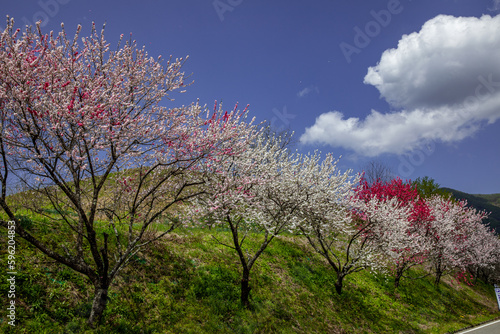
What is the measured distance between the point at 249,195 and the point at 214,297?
4452mm

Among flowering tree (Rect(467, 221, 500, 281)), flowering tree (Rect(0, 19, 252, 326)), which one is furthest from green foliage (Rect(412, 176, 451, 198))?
flowering tree (Rect(0, 19, 252, 326))

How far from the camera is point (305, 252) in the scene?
19.4 meters

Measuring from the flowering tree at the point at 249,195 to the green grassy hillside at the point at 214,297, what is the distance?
1.34 meters

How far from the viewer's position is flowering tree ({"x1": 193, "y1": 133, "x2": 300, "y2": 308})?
9.74 metres

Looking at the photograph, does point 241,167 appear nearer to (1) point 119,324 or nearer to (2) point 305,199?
(2) point 305,199

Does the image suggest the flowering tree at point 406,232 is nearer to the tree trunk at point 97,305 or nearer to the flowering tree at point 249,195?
the flowering tree at point 249,195

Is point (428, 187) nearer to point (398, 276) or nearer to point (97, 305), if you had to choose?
point (398, 276)

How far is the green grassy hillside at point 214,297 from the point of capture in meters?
7.75

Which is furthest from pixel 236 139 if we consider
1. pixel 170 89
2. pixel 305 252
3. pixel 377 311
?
pixel 377 311

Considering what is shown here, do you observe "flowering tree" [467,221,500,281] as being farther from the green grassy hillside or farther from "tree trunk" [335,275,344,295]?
"tree trunk" [335,275,344,295]

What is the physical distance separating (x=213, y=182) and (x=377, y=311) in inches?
533

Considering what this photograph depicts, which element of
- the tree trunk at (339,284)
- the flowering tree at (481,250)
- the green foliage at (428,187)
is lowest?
the tree trunk at (339,284)

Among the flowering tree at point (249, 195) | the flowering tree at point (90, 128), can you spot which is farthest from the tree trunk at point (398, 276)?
the flowering tree at point (90, 128)

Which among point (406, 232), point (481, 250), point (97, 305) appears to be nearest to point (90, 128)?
point (97, 305)
